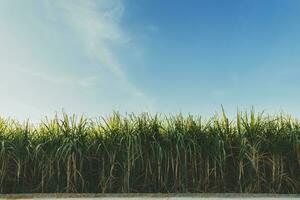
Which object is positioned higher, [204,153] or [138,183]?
[204,153]

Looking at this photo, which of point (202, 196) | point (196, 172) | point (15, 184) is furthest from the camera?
point (15, 184)

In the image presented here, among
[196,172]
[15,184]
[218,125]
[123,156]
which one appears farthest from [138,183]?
[15,184]

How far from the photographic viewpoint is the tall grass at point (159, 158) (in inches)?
240

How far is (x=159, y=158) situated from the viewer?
602 centimetres

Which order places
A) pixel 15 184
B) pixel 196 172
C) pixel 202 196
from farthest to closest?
pixel 15 184
pixel 196 172
pixel 202 196

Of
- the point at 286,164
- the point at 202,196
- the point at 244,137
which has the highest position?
the point at 244,137

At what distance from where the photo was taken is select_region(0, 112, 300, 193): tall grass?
→ 6.09 meters

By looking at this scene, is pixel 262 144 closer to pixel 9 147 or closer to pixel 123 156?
pixel 123 156

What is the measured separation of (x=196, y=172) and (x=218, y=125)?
83cm

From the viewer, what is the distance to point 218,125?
6441mm

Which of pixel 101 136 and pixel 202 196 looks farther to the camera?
pixel 101 136

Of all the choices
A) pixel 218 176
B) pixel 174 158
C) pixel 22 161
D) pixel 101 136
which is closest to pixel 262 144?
pixel 218 176

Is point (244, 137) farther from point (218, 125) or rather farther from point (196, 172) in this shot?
point (196, 172)

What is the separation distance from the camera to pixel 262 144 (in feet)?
20.9
